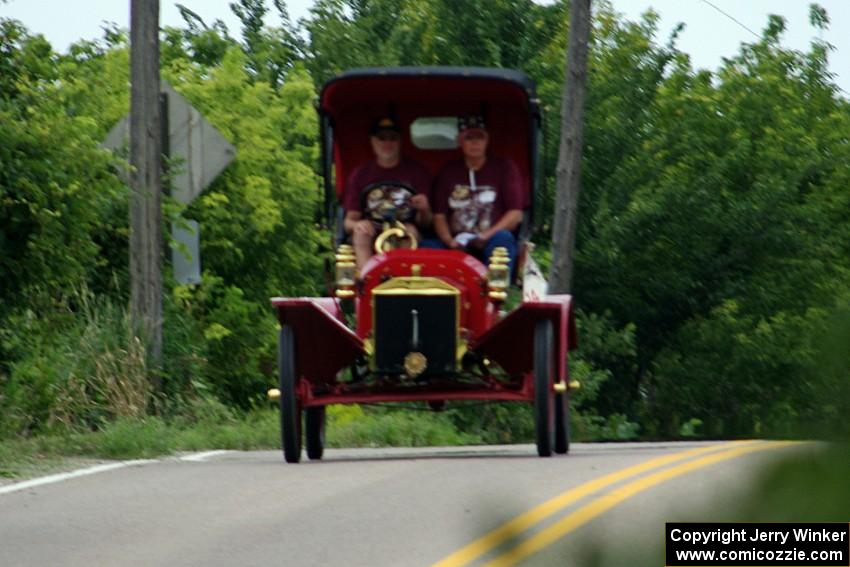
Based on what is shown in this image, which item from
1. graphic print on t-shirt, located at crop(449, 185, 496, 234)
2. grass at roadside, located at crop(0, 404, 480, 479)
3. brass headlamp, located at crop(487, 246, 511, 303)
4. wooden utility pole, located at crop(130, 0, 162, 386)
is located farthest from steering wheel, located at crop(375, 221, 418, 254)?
wooden utility pole, located at crop(130, 0, 162, 386)

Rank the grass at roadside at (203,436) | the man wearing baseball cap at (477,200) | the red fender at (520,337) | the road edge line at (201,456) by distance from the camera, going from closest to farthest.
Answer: the red fender at (520,337) → the man wearing baseball cap at (477,200) → the road edge line at (201,456) → the grass at roadside at (203,436)

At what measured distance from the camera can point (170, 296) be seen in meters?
21.5

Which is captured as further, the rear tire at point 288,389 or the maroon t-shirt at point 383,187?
the maroon t-shirt at point 383,187

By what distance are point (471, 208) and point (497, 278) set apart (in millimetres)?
820

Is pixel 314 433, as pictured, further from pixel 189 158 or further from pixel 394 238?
pixel 189 158

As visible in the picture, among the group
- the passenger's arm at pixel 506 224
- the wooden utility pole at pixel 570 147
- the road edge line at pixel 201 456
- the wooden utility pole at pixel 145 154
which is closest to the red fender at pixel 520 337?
the passenger's arm at pixel 506 224

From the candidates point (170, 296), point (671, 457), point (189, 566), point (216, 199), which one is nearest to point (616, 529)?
point (189, 566)

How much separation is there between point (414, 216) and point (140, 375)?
5209 millimetres

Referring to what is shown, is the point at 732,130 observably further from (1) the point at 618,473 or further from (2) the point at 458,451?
(1) the point at 618,473

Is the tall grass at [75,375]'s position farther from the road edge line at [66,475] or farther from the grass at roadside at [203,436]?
the road edge line at [66,475]

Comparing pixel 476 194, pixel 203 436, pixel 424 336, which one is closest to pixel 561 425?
pixel 424 336

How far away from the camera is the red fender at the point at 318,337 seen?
1295cm

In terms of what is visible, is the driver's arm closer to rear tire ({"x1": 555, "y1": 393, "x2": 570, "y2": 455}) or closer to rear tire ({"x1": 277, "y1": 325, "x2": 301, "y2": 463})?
rear tire ({"x1": 277, "y1": 325, "x2": 301, "y2": 463})

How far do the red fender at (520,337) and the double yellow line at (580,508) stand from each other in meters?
1.18
